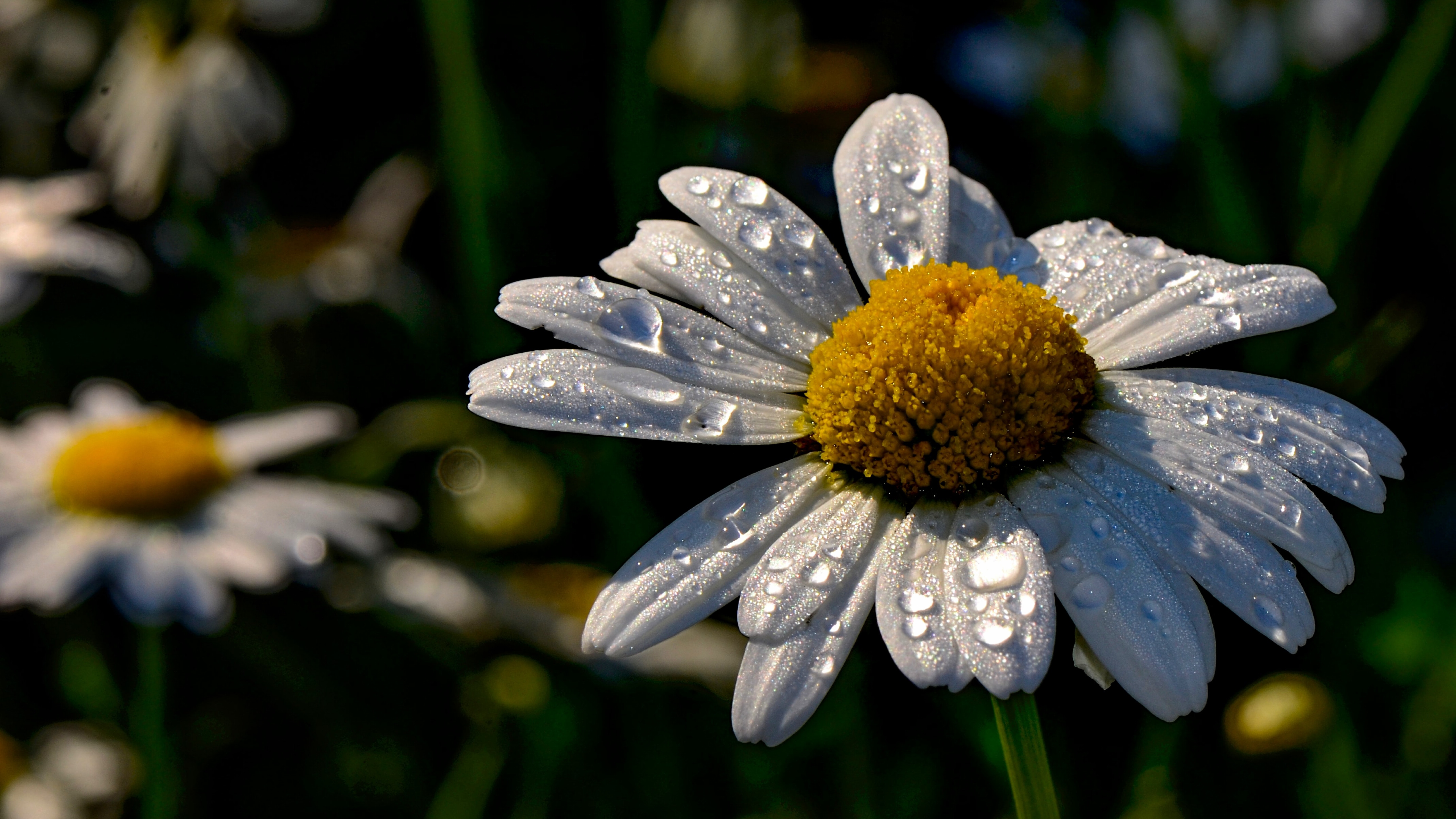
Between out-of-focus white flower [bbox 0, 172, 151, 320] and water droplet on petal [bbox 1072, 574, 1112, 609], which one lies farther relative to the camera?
out-of-focus white flower [bbox 0, 172, 151, 320]

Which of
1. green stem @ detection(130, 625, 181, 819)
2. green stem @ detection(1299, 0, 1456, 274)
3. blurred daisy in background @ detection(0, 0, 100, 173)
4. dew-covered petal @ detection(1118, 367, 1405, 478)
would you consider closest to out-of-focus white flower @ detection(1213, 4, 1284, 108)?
green stem @ detection(1299, 0, 1456, 274)

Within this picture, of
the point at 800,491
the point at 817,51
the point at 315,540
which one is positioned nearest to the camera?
the point at 800,491

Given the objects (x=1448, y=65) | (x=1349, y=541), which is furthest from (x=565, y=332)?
(x=1448, y=65)

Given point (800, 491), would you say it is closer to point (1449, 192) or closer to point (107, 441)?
point (107, 441)

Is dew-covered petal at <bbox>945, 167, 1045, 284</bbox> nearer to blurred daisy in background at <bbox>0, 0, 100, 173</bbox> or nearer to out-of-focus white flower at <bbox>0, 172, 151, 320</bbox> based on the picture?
out-of-focus white flower at <bbox>0, 172, 151, 320</bbox>

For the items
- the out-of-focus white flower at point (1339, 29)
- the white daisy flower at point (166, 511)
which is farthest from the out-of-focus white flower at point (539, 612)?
the out-of-focus white flower at point (1339, 29)
